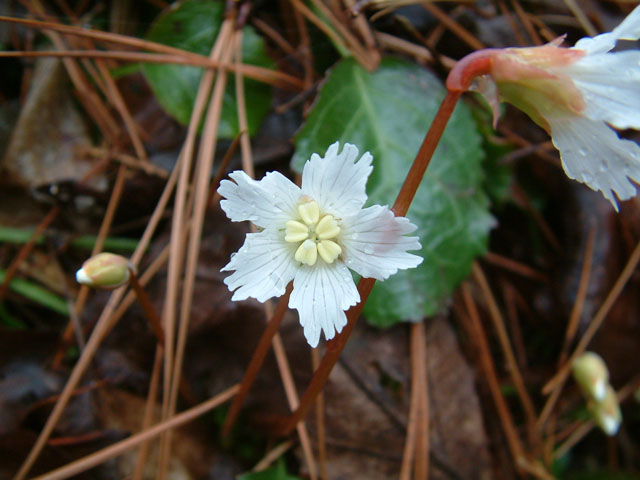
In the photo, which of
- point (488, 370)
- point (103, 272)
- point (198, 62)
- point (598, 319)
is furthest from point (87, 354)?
point (598, 319)

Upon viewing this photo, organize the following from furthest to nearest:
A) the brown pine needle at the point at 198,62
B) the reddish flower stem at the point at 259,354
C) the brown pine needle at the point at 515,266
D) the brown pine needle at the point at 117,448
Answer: the brown pine needle at the point at 515,266 → the brown pine needle at the point at 198,62 → the brown pine needle at the point at 117,448 → the reddish flower stem at the point at 259,354

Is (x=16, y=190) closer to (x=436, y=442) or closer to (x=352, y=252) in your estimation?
(x=352, y=252)

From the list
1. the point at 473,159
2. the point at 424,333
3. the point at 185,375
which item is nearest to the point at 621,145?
the point at 473,159

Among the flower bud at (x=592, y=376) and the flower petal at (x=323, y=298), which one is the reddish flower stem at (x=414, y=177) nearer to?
the flower petal at (x=323, y=298)

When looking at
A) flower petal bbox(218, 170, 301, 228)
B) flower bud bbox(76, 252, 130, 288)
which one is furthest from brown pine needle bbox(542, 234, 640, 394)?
flower bud bbox(76, 252, 130, 288)

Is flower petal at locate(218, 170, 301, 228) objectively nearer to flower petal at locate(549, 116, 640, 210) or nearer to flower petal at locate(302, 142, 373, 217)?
flower petal at locate(302, 142, 373, 217)

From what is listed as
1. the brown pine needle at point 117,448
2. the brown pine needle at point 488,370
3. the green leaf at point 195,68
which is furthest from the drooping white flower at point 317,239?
the brown pine needle at point 488,370

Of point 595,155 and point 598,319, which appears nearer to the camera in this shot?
point 595,155

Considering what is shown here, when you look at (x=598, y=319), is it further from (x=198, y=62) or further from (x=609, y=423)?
(x=198, y=62)
